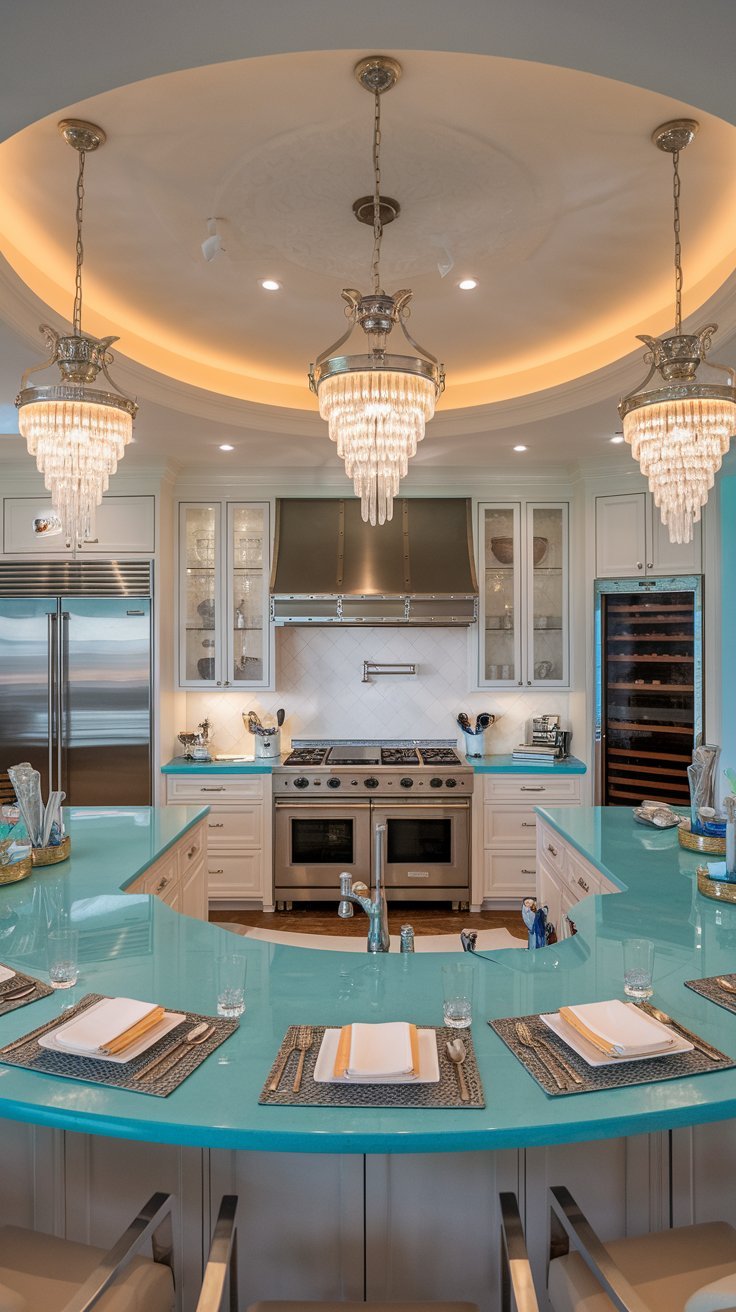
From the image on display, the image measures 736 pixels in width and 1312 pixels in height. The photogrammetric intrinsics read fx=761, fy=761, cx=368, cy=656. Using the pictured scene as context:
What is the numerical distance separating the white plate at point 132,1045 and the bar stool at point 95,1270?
0.82 feet

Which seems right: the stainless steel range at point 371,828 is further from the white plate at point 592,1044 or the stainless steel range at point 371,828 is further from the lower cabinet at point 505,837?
the white plate at point 592,1044

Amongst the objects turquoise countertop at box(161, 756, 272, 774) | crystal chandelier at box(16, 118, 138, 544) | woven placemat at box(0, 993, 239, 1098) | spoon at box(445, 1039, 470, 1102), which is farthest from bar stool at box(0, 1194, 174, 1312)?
turquoise countertop at box(161, 756, 272, 774)

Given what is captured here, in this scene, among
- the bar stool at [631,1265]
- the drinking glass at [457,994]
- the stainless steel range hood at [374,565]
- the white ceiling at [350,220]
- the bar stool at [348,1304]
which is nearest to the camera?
the bar stool at [348,1304]

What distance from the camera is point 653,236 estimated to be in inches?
107

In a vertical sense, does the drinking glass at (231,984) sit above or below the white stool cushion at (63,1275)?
above

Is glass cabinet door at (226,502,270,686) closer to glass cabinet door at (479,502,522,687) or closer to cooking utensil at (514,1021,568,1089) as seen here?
glass cabinet door at (479,502,522,687)

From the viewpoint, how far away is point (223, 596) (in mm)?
5047

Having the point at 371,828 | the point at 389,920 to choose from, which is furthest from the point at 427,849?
the point at 389,920

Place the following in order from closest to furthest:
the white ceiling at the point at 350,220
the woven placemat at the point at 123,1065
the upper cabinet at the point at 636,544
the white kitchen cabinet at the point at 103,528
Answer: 1. the woven placemat at the point at 123,1065
2. the white ceiling at the point at 350,220
3. the upper cabinet at the point at 636,544
4. the white kitchen cabinet at the point at 103,528

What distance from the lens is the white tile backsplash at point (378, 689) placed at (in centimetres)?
535

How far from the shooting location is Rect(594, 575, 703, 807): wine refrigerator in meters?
4.55

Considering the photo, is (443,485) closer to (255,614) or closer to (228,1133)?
(255,614)

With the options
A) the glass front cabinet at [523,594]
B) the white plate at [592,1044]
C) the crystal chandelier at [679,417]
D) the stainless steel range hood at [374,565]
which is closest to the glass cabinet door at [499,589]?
the glass front cabinet at [523,594]

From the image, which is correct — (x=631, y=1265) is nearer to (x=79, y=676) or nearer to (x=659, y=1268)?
(x=659, y=1268)
